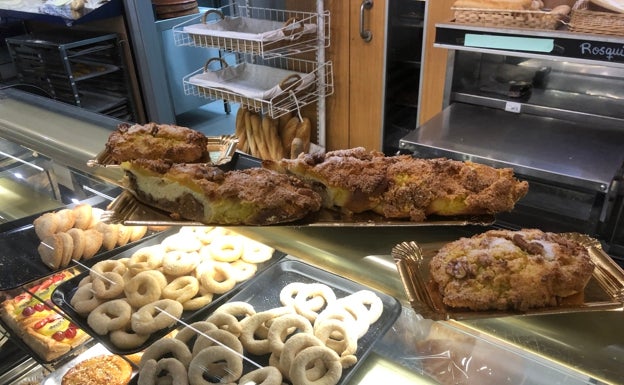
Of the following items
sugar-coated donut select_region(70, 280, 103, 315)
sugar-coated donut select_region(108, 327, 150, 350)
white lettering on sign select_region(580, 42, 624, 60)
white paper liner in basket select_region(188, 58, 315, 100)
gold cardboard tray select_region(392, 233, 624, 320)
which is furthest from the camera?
white paper liner in basket select_region(188, 58, 315, 100)

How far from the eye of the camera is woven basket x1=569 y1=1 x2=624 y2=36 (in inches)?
83.9

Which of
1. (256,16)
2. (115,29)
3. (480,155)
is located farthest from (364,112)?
(115,29)

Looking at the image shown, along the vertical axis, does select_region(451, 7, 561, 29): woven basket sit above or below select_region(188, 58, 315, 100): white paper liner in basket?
above

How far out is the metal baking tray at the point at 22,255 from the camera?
4.95 feet

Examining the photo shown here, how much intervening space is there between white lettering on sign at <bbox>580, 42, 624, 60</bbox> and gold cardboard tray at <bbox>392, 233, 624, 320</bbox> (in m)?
1.53

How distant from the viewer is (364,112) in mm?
4066

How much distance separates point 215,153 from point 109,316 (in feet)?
2.05

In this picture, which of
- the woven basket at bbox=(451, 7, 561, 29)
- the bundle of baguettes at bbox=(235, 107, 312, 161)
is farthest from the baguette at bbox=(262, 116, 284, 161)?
the woven basket at bbox=(451, 7, 561, 29)

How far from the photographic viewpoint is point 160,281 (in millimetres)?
1505

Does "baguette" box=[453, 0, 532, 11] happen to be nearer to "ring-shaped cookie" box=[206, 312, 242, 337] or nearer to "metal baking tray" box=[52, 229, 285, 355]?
"metal baking tray" box=[52, 229, 285, 355]

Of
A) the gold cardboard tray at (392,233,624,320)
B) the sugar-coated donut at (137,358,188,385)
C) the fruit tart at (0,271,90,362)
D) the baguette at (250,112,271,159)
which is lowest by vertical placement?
the baguette at (250,112,271,159)

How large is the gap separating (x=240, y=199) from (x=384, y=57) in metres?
2.90

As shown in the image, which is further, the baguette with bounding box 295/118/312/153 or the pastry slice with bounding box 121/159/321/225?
the baguette with bounding box 295/118/312/153

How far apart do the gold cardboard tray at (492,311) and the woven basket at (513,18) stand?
5.78 feet
